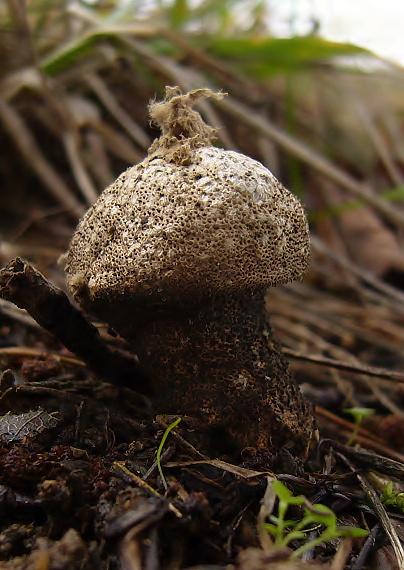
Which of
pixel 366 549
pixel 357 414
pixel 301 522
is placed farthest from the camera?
pixel 357 414

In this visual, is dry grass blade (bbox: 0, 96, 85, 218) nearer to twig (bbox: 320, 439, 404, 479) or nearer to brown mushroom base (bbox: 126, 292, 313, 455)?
brown mushroom base (bbox: 126, 292, 313, 455)

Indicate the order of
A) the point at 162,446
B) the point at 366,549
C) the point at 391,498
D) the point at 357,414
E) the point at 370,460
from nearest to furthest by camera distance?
the point at 366,549 < the point at 162,446 < the point at 391,498 < the point at 370,460 < the point at 357,414

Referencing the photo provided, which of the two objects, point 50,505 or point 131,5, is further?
point 131,5

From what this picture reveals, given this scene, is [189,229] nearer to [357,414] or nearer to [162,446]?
[162,446]

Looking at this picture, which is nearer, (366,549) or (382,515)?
(366,549)

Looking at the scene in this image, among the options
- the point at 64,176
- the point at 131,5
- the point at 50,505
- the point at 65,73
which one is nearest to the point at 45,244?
the point at 64,176

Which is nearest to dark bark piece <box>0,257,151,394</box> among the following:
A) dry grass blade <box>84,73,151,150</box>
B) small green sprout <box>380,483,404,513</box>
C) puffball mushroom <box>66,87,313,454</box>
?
puffball mushroom <box>66,87,313,454</box>

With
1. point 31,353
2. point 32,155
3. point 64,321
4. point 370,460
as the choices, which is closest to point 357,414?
point 370,460

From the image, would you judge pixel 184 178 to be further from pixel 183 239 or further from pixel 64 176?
pixel 64 176
